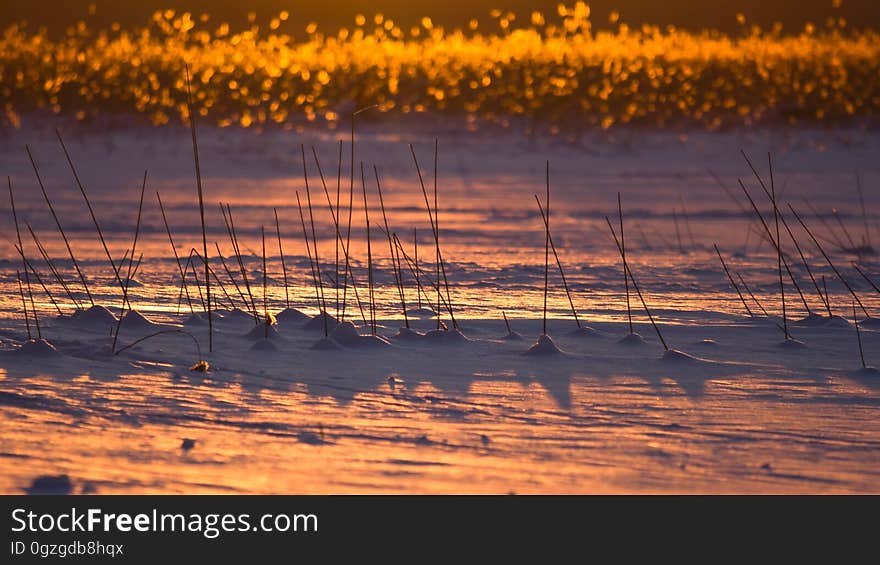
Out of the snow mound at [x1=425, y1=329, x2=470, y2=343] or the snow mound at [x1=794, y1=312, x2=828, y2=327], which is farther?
the snow mound at [x1=794, y1=312, x2=828, y2=327]

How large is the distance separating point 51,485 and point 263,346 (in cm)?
103

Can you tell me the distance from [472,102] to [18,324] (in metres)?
11.5

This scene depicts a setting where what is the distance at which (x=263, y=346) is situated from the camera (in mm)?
2887

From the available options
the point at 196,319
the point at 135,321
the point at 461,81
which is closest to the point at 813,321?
the point at 196,319

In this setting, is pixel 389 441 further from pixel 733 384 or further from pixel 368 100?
pixel 368 100

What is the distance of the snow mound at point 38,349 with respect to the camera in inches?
108

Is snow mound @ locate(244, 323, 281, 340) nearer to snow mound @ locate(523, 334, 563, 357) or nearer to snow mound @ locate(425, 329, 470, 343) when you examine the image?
snow mound @ locate(425, 329, 470, 343)

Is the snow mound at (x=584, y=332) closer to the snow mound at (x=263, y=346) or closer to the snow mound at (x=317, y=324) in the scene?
the snow mound at (x=317, y=324)

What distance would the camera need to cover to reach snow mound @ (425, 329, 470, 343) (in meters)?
2.99

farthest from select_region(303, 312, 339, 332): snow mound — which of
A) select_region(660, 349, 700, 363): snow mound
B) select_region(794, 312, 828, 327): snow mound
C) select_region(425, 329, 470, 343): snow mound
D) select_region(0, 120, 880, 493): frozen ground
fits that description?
select_region(794, 312, 828, 327): snow mound

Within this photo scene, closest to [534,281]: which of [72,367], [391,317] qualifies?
[391,317]

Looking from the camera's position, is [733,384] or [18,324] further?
[18,324]

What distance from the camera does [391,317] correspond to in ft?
10.9

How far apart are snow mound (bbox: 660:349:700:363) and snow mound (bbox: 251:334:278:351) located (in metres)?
0.88
